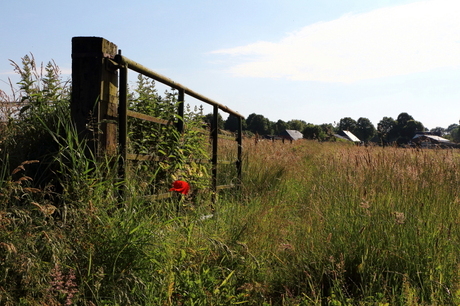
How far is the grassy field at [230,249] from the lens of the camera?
2264 mm

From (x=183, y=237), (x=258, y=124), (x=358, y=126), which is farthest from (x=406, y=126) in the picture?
(x=183, y=237)

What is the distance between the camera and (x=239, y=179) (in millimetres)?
5836

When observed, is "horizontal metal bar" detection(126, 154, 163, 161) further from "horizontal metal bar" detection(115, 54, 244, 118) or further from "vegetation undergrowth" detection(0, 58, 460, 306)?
"horizontal metal bar" detection(115, 54, 244, 118)

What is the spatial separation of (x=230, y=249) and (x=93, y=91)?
5.14ft

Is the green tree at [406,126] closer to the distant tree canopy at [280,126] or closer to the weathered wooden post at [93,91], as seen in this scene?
the distant tree canopy at [280,126]

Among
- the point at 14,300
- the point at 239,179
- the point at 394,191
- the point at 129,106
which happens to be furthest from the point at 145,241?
the point at 239,179

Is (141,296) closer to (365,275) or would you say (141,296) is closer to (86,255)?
(86,255)

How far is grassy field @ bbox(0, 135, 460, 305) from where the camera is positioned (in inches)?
89.1

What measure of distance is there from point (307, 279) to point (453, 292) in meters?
0.94

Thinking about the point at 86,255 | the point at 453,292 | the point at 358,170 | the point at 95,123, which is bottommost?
the point at 453,292

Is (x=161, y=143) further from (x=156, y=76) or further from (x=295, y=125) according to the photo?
(x=295, y=125)

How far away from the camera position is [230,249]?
320cm

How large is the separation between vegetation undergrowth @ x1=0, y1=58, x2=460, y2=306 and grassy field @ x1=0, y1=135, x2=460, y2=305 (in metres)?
0.01

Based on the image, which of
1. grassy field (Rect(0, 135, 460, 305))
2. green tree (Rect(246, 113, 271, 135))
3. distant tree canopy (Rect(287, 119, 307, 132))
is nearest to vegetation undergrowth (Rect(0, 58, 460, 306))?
grassy field (Rect(0, 135, 460, 305))
